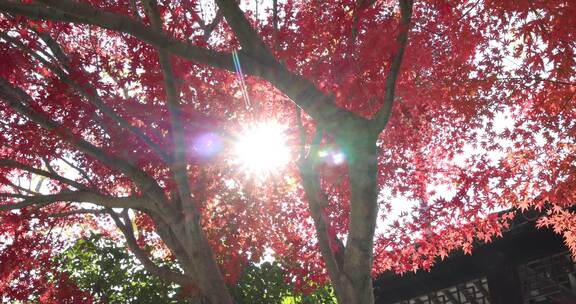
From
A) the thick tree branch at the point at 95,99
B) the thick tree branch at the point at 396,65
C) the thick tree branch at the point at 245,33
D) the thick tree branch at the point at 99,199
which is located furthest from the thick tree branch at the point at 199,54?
the thick tree branch at the point at 99,199

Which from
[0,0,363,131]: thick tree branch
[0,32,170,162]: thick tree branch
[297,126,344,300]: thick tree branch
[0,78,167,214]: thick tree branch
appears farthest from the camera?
[0,78,167,214]: thick tree branch

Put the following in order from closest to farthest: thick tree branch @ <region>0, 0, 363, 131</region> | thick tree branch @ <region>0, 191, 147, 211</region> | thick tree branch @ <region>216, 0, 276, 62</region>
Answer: thick tree branch @ <region>0, 0, 363, 131</region> < thick tree branch @ <region>216, 0, 276, 62</region> < thick tree branch @ <region>0, 191, 147, 211</region>

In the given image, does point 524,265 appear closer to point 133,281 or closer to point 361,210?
point 361,210

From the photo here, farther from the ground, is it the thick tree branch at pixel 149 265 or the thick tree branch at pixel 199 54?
the thick tree branch at pixel 199 54

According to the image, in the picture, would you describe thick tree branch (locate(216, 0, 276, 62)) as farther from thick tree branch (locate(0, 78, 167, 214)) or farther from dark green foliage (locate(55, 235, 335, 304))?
dark green foliage (locate(55, 235, 335, 304))

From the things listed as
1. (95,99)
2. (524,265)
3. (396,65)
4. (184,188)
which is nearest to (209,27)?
(95,99)

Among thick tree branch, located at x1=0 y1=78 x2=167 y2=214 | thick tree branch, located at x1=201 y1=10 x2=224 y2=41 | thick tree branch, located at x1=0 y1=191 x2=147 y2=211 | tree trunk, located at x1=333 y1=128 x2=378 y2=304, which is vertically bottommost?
tree trunk, located at x1=333 y1=128 x2=378 y2=304

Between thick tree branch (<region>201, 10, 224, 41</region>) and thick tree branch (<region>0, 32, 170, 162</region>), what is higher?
thick tree branch (<region>201, 10, 224, 41</region>)

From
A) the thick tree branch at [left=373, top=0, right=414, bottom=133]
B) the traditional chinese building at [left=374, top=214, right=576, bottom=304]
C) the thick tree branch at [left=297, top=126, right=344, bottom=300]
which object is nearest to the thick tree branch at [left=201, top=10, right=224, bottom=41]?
the thick tree branch at [left=297, top=126, right=344, bottom=300]

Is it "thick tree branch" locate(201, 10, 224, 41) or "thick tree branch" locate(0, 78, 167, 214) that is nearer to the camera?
"thick tree branch" locate(0, 78, 167, 214)

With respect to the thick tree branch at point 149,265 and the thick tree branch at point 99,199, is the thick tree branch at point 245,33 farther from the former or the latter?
the thick tree branch at point 149,265

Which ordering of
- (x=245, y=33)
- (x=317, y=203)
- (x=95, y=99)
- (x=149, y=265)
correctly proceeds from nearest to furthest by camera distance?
(x=245, y=33) < (x=317, y=203) < (x=95, y=99) < (x=149, y=265)

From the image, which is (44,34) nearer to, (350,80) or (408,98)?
(350,80)

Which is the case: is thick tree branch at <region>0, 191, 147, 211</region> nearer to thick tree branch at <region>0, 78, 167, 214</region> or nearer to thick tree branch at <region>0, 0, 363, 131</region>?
thick tree branch at <region>0, 78, 167, 214</region>
